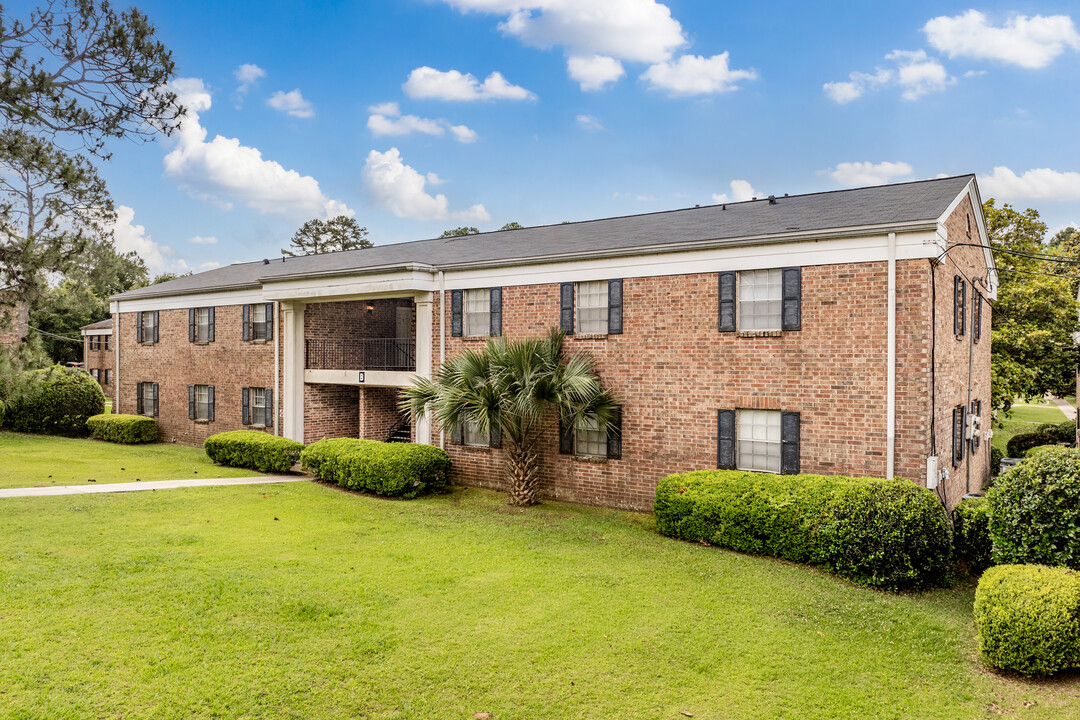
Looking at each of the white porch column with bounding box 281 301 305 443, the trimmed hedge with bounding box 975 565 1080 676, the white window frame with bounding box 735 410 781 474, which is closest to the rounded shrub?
the white porch column with bounding box 281 301 305 443

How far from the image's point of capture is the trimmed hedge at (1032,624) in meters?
5.90

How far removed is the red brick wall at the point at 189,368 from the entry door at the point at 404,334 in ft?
12.3

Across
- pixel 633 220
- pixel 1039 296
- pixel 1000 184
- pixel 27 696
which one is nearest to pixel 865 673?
pixel 27 696

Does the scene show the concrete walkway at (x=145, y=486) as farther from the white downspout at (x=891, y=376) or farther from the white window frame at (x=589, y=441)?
the white downspout at (x=891, y=376)

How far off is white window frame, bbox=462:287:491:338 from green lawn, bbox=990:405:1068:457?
65.2 ft

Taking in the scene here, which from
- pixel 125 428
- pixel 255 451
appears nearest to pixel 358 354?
pixel 255 451

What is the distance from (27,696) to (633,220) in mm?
14941

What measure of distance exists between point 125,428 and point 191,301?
5275mm

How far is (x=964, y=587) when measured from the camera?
8586 millimetres

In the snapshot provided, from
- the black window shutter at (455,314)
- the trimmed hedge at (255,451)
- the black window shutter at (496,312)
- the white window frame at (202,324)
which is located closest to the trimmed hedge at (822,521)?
the black window shutter at (496,312)

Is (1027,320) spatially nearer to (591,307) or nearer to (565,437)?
(591,307)

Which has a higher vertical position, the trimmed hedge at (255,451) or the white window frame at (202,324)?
the white window frame at (202,324)

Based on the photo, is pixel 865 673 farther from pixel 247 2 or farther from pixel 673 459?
pixel 247 2

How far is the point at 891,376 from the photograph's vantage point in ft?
34.1
